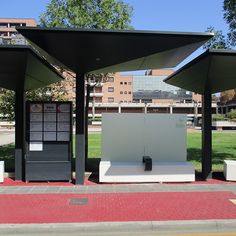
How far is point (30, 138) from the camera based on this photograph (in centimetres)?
1147

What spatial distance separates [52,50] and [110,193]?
3744 mm

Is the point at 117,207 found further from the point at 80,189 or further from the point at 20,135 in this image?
the point at 20,135

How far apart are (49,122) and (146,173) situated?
2.98 m

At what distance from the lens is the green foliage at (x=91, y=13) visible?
1780 centimetres

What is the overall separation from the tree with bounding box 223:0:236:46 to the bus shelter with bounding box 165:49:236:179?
3807 millimetres

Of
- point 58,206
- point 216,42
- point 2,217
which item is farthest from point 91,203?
point 216,42

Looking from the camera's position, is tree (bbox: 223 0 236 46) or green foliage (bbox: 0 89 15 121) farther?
green foliage (bbox: 0 89 15 121)

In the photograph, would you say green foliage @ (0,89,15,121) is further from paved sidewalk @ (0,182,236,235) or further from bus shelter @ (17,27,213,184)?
paved sidewalk @ (0,182,236,235)

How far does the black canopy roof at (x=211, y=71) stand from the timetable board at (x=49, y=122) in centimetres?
354

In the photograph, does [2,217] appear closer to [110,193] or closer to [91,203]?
[91,203]

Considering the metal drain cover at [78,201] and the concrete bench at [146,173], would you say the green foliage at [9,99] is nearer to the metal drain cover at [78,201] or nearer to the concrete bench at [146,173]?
the concrete bench at [146,173]

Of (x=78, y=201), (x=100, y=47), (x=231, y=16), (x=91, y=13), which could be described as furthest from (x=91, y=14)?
(x=78, y=201)

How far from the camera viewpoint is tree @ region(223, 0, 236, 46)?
15773mm

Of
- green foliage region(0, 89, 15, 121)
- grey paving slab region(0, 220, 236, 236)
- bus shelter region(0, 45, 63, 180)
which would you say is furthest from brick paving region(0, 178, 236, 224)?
green foliage region(0, 89, 15, 121)
